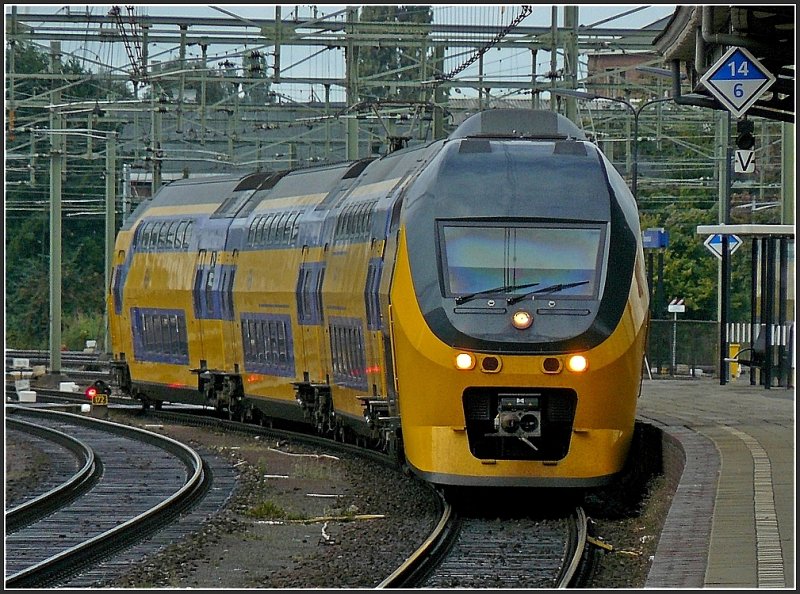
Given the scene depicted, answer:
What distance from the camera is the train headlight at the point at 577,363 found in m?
14.6

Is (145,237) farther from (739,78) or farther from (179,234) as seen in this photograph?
(739,78)

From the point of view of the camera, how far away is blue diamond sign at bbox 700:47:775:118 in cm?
1555

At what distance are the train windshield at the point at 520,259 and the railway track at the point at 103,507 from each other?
11.9 feet

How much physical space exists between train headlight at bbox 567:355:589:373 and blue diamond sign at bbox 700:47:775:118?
2788 millimetres

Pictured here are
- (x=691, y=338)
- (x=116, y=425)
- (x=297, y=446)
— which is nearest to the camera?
(x=297, y=446)

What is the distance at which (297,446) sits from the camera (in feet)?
79.3

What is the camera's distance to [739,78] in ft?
51.2

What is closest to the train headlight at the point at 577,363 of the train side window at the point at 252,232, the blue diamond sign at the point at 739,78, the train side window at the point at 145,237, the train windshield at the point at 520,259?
the train windshield at the point at 520,259

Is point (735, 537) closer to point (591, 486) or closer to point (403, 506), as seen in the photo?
point (591, 486)

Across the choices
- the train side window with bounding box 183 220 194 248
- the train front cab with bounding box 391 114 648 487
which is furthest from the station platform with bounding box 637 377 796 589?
the train side window with bounding box 183 220 194 248

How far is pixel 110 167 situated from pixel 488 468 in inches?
1147

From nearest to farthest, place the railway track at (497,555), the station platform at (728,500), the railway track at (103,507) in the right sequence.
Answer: the station platform at (728,500) → the railway track at (497,555) → the railway track at (103,507)

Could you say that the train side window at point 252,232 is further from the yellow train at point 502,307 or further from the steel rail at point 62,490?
the yellow train at point 502,307

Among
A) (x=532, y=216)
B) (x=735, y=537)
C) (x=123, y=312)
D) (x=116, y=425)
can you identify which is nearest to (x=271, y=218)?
(x=116, y=425)
